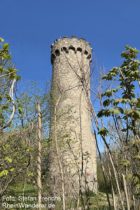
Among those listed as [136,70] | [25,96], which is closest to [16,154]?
[136,70]

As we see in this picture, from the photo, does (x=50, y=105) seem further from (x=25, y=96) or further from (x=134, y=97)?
(x=134, y=97)

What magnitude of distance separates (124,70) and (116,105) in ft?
1.59

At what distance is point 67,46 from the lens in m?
20.0

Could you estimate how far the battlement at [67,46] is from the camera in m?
19.8

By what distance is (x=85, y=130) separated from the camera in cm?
1870

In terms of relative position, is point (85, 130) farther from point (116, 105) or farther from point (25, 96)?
point (116, 105)

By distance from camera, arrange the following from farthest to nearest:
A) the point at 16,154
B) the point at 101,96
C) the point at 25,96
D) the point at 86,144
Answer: the point at 86,144 → the point at 25,96 → the point at 16,154 → the point at 101,96

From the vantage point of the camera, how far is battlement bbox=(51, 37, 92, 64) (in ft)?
65.0

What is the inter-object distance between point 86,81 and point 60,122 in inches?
505

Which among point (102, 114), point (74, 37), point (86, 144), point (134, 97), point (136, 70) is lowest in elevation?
point (102, 114)

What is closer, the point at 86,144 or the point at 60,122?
the point at 60,122

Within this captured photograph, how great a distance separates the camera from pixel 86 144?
18516mm

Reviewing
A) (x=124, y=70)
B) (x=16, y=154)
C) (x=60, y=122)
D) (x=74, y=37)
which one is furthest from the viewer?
(x=74, y=37)

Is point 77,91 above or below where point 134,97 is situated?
above
